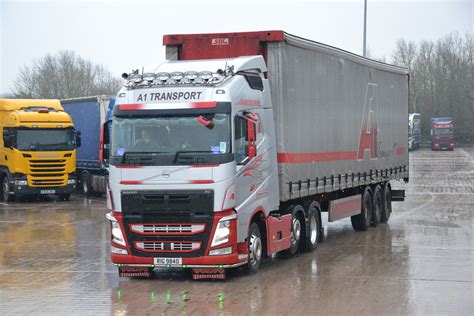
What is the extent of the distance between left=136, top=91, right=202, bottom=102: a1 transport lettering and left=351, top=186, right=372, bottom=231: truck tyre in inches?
333

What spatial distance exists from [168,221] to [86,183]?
70.9 ft

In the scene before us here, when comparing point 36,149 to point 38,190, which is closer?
point 36,149

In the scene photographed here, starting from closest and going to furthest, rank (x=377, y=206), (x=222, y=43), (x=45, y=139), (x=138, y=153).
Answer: (x=138, y=153) → (x=222, y=43) → (x=377, y=206) → (x=45, y=139)

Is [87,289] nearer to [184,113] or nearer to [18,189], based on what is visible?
[184,113]

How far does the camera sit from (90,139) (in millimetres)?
34125

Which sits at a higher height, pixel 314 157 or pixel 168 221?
pixel 314 157

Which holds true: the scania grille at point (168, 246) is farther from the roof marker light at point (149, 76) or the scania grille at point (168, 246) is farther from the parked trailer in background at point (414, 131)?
the parked trailer in background at point (414, 131)

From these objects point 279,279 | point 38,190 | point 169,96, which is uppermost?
point 169,96

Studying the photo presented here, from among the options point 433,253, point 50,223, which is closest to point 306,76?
point 433,253

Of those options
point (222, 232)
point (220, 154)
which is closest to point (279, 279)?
point (222, 232)

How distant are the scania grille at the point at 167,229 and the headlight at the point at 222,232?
226mm

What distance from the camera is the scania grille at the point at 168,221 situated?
42.9 feet

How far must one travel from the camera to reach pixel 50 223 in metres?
23.8

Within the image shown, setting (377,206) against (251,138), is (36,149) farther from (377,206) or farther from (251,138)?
(251,138)
